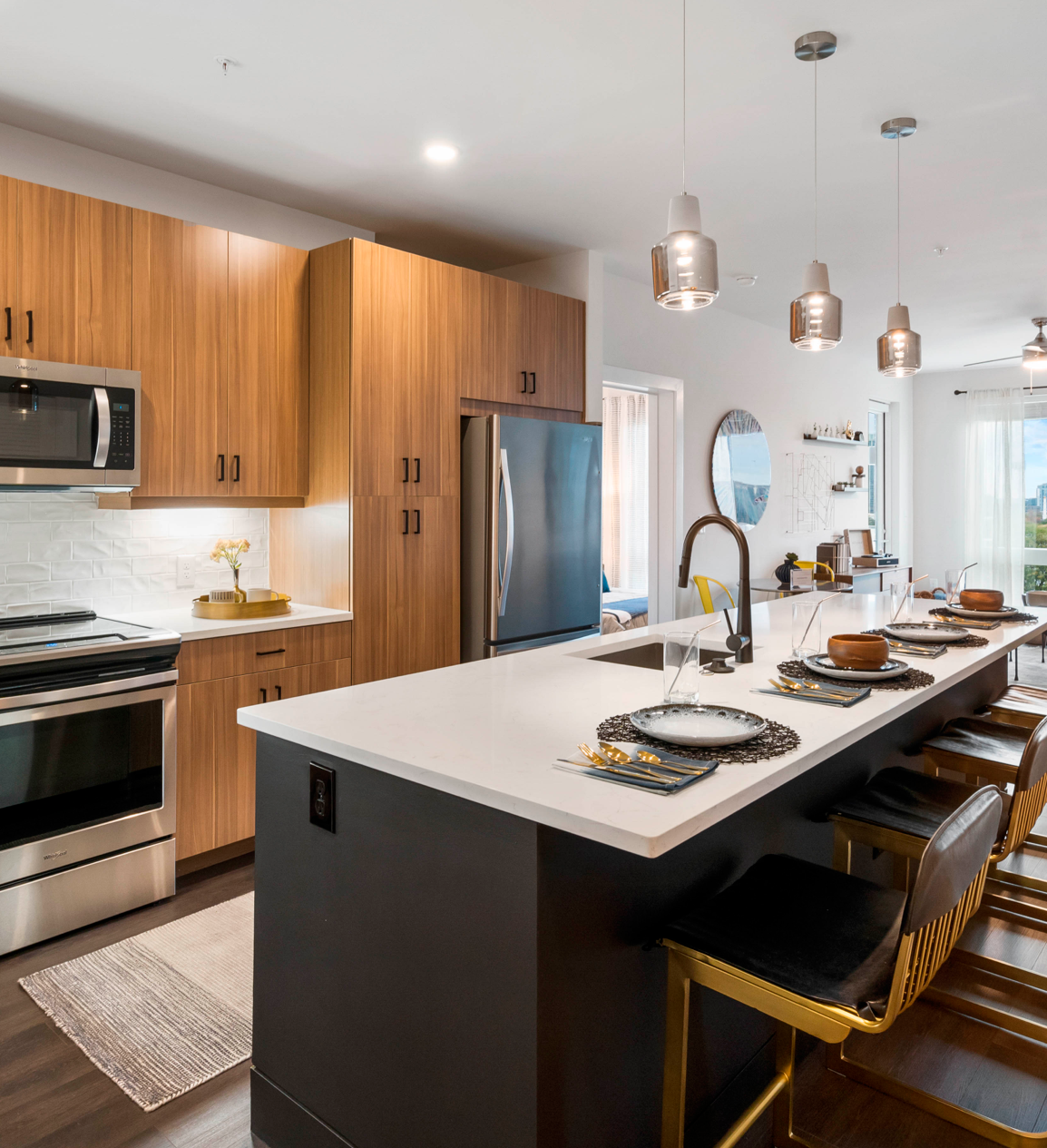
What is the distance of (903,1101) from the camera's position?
5.98 feet

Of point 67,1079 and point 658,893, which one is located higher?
point 658,893

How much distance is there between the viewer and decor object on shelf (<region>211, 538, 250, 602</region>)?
3.30 meters

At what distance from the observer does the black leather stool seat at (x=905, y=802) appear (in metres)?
1.89

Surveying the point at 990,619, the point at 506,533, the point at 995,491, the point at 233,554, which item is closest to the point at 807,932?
the point at 990,619

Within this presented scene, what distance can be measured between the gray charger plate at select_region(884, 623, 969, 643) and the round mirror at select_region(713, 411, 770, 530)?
129 inches

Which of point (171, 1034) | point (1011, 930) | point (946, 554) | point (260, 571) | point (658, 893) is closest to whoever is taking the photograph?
point (658, 893)

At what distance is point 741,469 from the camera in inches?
246

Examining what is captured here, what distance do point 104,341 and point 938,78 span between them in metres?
2.91

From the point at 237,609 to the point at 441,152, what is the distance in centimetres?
192

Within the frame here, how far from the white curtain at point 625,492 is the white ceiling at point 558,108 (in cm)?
236

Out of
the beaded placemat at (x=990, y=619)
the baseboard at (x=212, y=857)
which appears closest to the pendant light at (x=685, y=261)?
the beaded placemat at (x=990, y=619)

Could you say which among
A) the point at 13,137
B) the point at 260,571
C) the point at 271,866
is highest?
the point at 13,137

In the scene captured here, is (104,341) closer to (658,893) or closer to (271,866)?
(271,866)

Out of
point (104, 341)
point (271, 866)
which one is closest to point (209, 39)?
point (104, 341)
